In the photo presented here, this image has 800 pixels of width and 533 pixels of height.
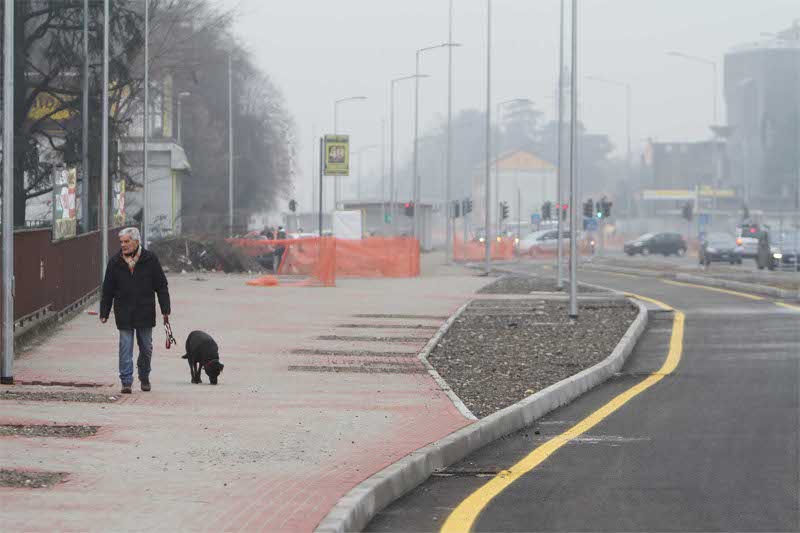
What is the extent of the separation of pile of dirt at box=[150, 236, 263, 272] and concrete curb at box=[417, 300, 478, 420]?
834 inches

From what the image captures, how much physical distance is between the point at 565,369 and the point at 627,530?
9253 millimetres

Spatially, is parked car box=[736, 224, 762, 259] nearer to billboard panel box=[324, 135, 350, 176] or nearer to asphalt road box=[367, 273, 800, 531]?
billboard panel box=[324, 135, 350, 176]

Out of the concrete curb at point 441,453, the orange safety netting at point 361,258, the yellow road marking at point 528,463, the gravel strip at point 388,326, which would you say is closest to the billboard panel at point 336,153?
the orange safety netting at point 361,258

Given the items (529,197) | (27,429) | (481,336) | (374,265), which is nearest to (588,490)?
(27,429)

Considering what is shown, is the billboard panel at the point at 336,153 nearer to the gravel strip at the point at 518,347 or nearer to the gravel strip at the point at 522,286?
the gravel strip at the point at 522,286

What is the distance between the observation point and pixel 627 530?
26.1ft

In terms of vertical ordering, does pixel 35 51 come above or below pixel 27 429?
above

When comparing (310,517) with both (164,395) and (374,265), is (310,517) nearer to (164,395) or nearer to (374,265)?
(164,395)

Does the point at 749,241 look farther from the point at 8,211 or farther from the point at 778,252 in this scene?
the point at 8,211

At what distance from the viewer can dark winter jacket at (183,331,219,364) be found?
15.0 meters

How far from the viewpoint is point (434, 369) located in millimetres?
17109

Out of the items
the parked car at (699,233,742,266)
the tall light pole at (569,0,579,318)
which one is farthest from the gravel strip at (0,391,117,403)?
the parked car at (699,233,742,266)

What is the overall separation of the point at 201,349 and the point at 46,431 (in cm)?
402

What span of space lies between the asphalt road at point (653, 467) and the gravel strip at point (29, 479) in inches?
81.3
